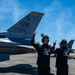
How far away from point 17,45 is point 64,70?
38.3ft

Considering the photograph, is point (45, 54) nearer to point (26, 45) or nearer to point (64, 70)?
point (64, 70)

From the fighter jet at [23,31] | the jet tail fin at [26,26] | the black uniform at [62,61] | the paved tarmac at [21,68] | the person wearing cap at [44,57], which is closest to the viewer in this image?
the person wearing cap at [44,57]

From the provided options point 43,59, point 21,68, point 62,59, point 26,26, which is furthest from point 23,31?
point 43,59

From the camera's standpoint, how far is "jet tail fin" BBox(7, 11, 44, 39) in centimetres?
2302

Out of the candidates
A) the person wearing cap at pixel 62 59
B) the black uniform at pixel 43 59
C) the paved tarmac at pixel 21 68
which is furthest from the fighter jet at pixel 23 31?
the black uniform at pixel 43 59

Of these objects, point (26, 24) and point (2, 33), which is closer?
point (2, 33)

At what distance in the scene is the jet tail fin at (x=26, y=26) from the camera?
23.0m

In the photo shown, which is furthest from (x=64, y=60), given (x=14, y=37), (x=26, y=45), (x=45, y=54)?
(x=14, y=37)

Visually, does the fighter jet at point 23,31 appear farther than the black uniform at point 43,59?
Yes

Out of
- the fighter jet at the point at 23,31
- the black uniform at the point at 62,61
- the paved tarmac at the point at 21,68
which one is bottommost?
the paved tarmac at the point at 21,68

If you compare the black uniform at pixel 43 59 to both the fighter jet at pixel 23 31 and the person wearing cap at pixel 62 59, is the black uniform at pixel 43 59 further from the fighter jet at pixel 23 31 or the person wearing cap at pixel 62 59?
the fighter jet at pixel 23 31

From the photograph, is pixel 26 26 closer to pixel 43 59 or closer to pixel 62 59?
pixel 62 59

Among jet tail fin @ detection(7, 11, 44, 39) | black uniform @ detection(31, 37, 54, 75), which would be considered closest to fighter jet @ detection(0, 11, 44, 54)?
jet tail fin @ detection(7, 11, 44, 39)

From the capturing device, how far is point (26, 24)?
24500 mm
